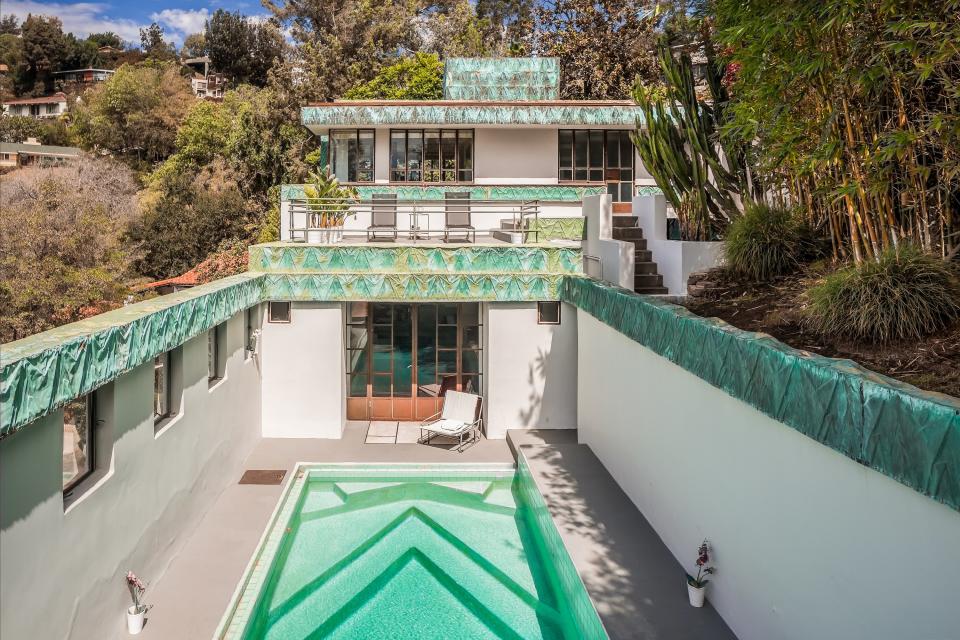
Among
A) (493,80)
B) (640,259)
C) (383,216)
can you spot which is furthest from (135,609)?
(493,80)

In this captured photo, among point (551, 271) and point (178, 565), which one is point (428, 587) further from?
point (551, 271)

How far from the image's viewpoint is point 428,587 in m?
7.72

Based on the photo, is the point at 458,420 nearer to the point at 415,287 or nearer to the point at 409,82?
the point at 415,287

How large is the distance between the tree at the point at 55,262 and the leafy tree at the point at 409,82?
12.6 m

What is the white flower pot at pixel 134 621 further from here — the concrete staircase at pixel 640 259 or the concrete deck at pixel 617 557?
the concrete staircase at pixel 640 259

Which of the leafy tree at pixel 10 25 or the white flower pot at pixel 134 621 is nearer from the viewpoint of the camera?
the white flower pot at pixel 134 621

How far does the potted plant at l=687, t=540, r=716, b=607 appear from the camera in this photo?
20.8 ft

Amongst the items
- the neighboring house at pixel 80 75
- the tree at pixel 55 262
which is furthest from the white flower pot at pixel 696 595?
the neighboring house at pixel 80 75

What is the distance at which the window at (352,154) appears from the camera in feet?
68.5

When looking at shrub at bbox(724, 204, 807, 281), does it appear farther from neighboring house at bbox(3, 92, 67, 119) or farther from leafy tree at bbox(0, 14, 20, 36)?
leafy tree at bbox(0, 14, 20, 36)

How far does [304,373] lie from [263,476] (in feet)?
7.88

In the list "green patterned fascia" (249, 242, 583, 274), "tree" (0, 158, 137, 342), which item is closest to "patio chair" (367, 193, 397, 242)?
"green patterned fascia" (249, 242, 583, 274)

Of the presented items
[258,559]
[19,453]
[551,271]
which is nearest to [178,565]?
[258,559]

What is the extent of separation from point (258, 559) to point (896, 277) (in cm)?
735
